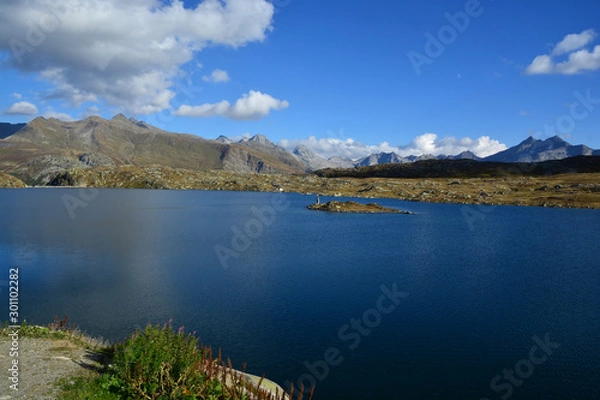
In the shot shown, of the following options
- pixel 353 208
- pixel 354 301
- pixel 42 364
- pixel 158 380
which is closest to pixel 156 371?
pixel 158 380

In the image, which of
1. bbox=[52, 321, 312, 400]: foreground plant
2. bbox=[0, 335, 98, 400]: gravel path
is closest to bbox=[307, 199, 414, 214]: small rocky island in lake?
bbox=[0, 335, 98, 400]: gravel path

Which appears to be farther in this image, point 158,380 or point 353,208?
point 353,208

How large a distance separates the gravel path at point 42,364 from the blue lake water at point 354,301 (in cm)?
624

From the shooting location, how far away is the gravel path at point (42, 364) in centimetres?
1587

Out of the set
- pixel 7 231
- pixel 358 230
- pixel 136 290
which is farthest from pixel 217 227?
pixel 136 290

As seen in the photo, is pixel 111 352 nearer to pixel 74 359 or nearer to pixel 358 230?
pixel 74 359

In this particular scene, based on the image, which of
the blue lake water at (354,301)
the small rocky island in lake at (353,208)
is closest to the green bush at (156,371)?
the blue lake water at (354,301)

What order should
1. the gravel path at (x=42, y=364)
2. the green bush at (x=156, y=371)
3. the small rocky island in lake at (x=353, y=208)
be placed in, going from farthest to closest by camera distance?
the small rocky island in lake at (x=353, y=208) → the green bush at (x=156, y=371) → the gravel path at (x=42, y=364)

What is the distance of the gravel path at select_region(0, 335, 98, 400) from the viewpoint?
15867mm

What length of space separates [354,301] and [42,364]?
2460 cm

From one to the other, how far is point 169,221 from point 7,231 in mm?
31685

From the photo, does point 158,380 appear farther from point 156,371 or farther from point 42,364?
point 42,364

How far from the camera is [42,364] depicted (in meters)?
18.4

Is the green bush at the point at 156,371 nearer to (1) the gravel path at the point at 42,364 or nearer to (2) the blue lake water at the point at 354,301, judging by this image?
(1) the gravel path at the point at 42,364
